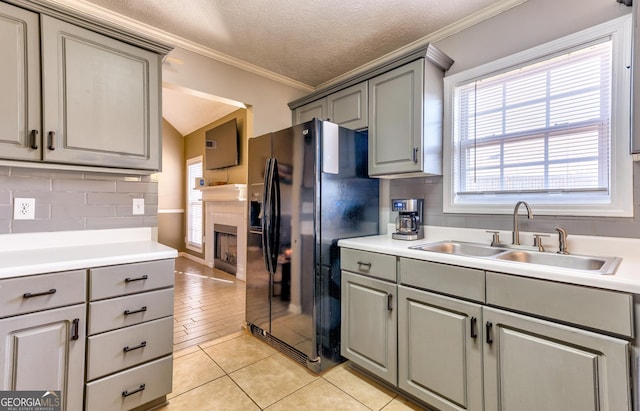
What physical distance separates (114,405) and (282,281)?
1174mm

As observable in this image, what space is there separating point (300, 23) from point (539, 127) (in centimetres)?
181

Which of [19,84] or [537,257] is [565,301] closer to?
[537,257]

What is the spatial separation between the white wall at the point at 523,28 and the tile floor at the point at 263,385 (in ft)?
7.71

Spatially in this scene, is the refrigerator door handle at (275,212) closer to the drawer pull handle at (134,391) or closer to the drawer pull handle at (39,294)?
the drawer pull handle at (134,391)

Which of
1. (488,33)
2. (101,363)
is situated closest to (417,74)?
(488,33)

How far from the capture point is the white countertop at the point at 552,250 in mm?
1104

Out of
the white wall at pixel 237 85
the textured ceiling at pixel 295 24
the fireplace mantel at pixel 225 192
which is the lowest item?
the fireplace mantel at pixel 225 192

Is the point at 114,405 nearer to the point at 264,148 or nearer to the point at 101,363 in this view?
the point at 101,363

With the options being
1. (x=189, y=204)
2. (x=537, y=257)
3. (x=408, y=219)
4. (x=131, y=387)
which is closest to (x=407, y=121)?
(x=408, y=219)

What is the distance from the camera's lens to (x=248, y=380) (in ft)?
6.52

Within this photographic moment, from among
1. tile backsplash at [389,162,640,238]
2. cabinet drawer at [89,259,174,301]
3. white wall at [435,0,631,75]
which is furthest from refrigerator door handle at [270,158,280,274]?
white wall at [435,0,631,75]

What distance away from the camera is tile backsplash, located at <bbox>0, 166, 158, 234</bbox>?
5.62 feet

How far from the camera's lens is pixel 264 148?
2.47 m

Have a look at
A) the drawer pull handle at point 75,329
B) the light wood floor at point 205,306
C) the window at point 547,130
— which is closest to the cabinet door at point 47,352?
the drawer pull handle at point 75,329
